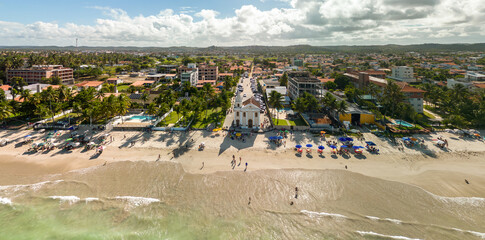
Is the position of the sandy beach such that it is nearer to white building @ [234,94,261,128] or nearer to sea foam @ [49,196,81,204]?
white building @ [234,94,261,128]

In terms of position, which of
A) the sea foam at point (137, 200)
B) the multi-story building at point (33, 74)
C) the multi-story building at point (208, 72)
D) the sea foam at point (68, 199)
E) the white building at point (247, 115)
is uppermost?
the multi-story building at point (208, 72)

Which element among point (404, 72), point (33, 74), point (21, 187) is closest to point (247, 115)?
point (21, 187)

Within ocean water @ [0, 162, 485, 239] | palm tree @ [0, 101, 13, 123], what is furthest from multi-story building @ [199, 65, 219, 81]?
ocean water @ [0, 162, 485, 239]

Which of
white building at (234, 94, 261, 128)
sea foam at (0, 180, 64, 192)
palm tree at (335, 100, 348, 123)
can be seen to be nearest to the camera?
sea foam at (0, 180, 64, 192)

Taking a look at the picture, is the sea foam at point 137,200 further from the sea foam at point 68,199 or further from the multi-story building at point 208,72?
the multi-story building at point 208,72

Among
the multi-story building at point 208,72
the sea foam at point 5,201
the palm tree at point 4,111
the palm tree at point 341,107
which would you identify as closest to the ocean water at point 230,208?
the sea foam at point 5,201

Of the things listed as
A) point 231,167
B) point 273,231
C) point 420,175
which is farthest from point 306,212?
point 420,175

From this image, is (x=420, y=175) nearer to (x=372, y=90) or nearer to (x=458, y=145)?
(x=458, y=145)
